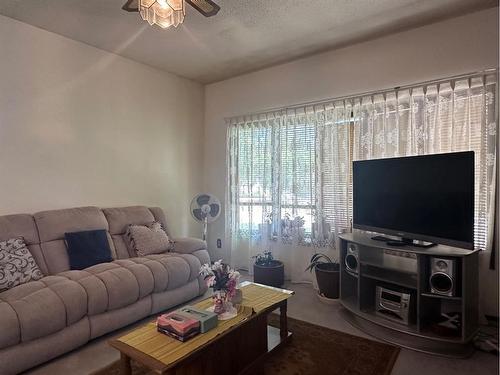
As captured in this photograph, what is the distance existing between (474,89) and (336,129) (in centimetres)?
124

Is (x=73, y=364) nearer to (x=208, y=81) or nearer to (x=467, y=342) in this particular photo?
(x=467, y=342)

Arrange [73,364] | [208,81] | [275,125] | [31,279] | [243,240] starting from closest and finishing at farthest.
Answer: [73,364] < [31,279] < [275,125] < [243,240] < [208,81]

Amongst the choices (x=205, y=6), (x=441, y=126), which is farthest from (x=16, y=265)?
(x=441, y=126)

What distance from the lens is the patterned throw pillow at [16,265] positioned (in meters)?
2.23

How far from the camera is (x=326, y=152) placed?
3445 mm

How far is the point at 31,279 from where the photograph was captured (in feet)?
7.71

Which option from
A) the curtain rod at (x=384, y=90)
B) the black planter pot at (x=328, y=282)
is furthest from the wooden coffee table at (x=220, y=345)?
the curtain rod at (x=384, y=90)

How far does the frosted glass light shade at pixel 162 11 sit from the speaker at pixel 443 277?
7.76 feet

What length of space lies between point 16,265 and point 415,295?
303 centimetres

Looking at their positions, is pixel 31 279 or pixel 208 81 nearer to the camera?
pixel 31 279

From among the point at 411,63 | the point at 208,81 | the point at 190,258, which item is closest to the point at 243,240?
the point at 190,258

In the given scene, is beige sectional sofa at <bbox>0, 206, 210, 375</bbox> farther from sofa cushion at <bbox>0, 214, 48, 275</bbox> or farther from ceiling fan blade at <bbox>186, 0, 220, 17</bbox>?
ceiling fan blade at <bbox>186, 0, 220, 17</bbox>

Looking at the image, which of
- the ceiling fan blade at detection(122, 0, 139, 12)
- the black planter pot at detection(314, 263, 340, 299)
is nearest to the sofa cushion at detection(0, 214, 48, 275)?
the ceiling fan blade at detection(122, 0, 139, 12)

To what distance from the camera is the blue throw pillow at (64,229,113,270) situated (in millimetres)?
2711
